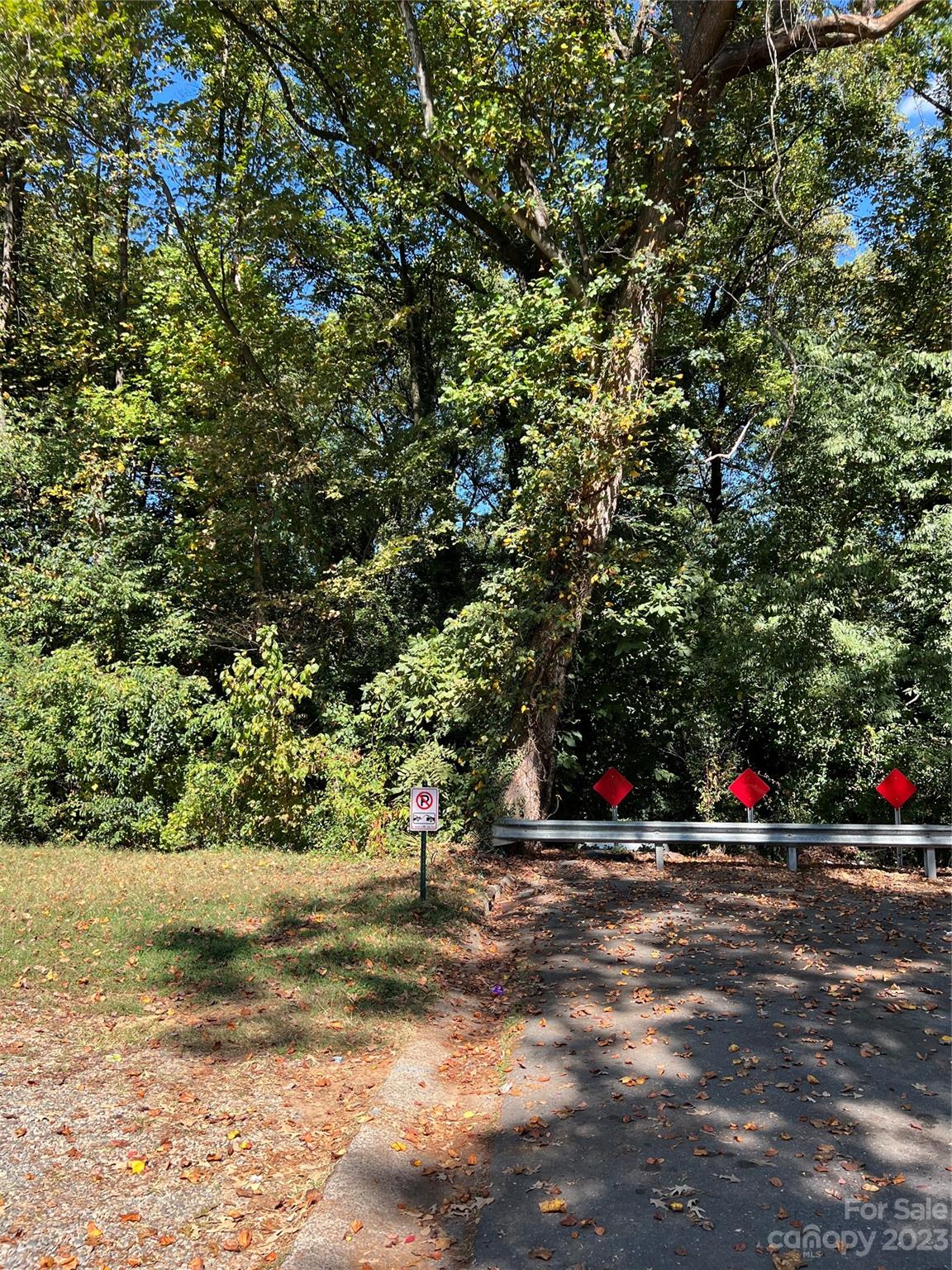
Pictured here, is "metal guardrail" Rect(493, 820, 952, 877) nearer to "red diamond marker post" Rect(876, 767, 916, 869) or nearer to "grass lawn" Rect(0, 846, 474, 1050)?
"red diamond marker post" Rect(876, 767, 916, 869)

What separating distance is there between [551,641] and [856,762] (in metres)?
6.81

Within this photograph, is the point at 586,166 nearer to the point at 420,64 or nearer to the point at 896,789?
the point at 420,64

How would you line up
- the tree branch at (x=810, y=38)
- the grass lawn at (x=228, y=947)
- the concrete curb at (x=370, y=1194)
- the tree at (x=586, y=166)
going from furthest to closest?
A: the tree at (x=586, y=166), the tree branch at (x=810, y=38), the grass lawn at (x=228, y=947), the concrete curb at (x=370, y=1194)

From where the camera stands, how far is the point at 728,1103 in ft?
15.7

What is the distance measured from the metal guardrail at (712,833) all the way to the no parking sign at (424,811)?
4179 mm

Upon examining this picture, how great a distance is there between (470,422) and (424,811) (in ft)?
25.3

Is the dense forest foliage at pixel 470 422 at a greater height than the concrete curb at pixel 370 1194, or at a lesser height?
greater

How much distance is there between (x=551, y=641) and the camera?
13133 mm

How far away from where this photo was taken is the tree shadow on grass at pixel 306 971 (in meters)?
6.01

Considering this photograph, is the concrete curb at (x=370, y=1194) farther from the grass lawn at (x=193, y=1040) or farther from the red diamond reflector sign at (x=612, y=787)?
the red diamond reflector sign at (x=612, y=787)

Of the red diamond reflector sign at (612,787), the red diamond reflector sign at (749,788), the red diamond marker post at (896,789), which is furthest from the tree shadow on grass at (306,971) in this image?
the red diamond marker post at (896,789)

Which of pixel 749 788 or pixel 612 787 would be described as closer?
pixel 749 788

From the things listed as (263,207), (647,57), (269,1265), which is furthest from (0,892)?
(647,57)

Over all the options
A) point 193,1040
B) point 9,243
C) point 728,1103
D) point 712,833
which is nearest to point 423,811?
point 193,1040
